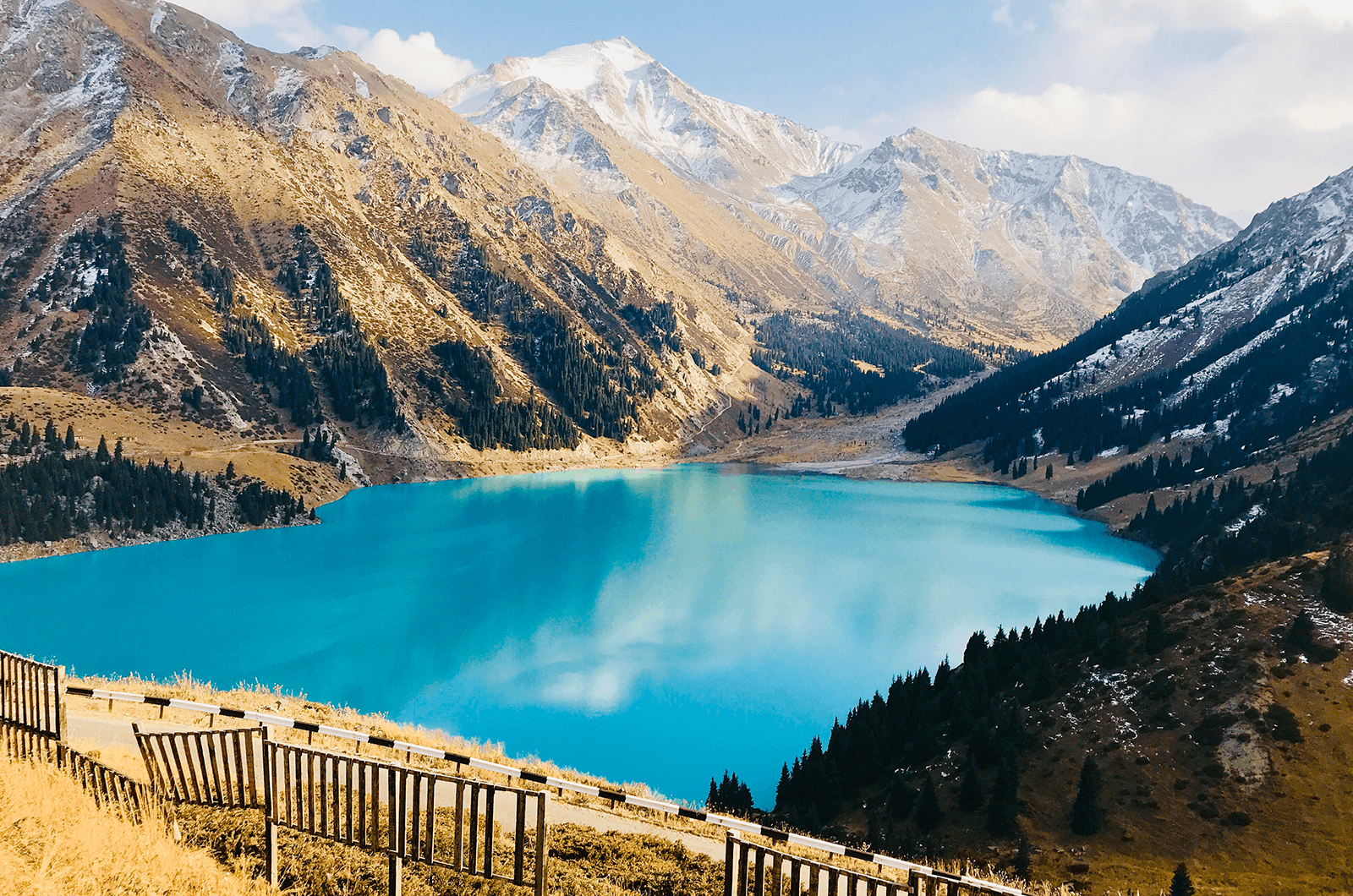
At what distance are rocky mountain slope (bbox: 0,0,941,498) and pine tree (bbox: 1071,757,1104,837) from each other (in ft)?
377

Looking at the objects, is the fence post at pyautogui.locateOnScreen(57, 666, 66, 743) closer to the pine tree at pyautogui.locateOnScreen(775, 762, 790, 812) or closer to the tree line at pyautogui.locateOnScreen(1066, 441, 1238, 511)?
the pine tree at pyautogui.locateOnScreen(775, 762, 790, 812)

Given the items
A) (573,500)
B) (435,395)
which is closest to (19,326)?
(435,395)

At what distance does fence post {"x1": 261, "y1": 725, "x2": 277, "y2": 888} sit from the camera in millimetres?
10223

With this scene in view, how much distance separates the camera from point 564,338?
18812 centimetres

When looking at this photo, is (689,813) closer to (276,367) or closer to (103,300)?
(276,367)

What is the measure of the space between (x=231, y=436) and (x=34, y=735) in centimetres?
11265

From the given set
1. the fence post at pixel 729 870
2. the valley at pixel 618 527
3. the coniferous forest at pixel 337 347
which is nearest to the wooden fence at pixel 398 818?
the valley at pixel 618 527

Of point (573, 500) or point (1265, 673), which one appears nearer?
point (1265, 673)

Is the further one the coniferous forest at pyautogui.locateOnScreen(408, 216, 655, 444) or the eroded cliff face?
the coniferous forest at pyautogui.locateOnScreen(408, 216, 655, 444)

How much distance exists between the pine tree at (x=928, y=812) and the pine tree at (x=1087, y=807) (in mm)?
4503

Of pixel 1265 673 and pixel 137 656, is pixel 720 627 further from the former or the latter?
pixel 137 656

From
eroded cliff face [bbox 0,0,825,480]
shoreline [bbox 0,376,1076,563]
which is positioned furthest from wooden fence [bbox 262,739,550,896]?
eroded cliff face [bbox 0,0,825,480]

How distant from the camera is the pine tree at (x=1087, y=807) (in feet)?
85.3

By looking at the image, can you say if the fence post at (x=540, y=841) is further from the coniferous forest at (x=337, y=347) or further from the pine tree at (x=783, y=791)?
the coniferous forest at (x=337, y=347)
